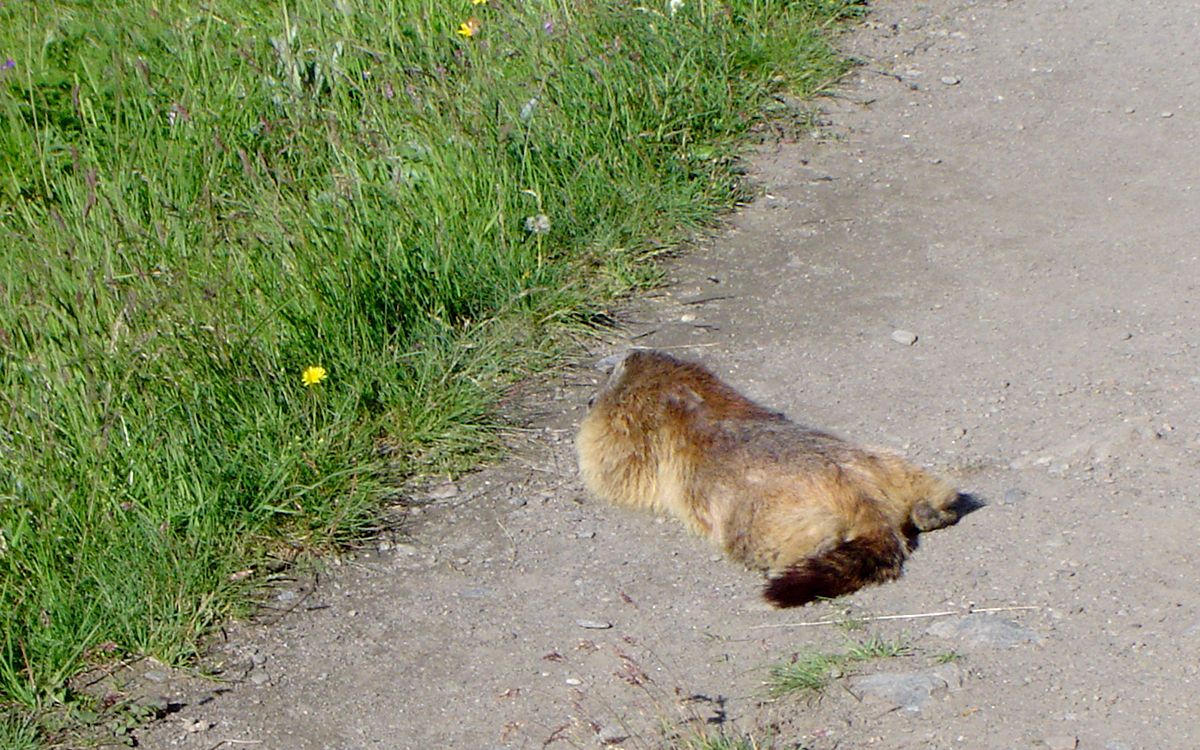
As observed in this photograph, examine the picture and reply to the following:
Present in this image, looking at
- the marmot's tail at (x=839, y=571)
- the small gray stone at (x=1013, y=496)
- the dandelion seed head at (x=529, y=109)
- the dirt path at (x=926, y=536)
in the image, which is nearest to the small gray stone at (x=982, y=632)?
the dirt path at (x=926, y=536)

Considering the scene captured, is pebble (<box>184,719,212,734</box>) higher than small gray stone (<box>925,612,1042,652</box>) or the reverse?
the reverse

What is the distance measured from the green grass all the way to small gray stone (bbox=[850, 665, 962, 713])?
7 cm

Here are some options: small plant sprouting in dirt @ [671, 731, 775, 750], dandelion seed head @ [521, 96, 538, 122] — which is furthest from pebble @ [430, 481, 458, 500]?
dandelion seed head @ [521, 96, 538, 122]

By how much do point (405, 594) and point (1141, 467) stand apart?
2339mm

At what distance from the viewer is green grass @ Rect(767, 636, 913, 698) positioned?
3547 mm

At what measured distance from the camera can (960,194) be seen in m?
6.39

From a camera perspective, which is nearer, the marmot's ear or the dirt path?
the dirt path

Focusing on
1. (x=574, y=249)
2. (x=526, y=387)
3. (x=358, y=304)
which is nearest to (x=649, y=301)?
(x=574, y=249)

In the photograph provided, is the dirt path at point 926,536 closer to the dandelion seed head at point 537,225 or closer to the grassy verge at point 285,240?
the grassy verge at point 285,240

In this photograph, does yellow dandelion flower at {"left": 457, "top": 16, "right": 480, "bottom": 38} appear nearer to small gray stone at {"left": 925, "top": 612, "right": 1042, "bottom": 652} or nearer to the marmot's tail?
the marmot's tail

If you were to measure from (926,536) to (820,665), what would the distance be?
2.47 feet

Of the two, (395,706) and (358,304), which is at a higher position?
(358,304)

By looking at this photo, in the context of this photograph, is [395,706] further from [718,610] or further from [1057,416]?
[1057,416]

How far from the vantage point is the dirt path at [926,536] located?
3.56 m
